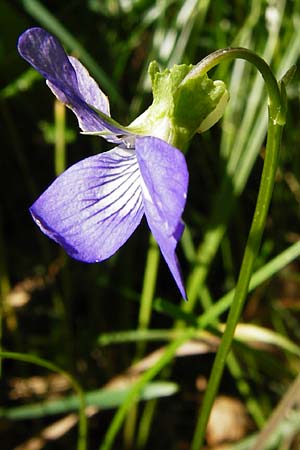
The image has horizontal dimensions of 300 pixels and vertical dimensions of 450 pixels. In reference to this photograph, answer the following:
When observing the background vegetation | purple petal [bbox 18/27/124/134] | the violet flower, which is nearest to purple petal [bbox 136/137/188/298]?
the violet flower

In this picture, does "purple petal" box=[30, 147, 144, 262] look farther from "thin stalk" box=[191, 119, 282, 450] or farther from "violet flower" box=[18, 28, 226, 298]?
"thin stalk" box=[191, 119, 282, 450]

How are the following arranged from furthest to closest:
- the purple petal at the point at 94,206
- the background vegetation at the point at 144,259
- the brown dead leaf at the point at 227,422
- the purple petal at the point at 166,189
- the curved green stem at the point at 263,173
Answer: the brown dead leaf at the point at 227,422, the background vegetation at the point at 144,259, the purple petal at the point at 94,206, the curved green stem at the point at 263,173, the purple petal at the point at 166,189

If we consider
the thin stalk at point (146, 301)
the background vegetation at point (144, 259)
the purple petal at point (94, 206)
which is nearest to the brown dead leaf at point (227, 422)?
the background vegetation at point (144, 259)

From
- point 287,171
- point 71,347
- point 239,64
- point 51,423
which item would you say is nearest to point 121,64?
point 239,64

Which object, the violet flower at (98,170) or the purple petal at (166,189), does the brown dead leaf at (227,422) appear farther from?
the purple petal at (166,189)

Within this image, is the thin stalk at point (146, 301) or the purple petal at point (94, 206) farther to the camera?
the thin stalk at point (146, 301)

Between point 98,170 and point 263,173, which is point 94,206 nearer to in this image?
point 98,170

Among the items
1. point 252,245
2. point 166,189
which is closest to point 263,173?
point 252,245

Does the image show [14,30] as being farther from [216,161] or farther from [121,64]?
[216,161]
